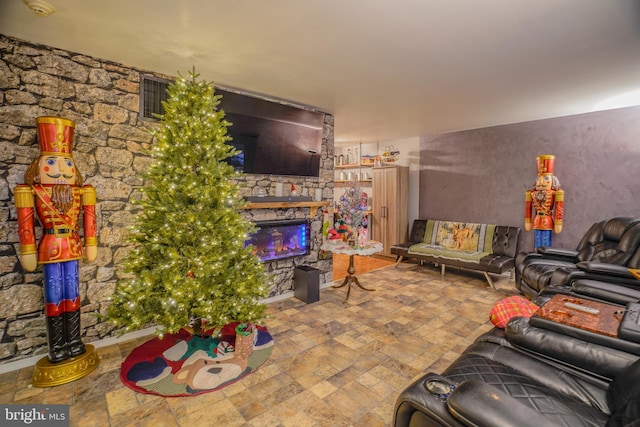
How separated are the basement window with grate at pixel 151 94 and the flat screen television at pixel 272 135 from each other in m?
0.54

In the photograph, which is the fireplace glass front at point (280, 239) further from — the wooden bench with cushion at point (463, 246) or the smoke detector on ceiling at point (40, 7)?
the smoke detector on ceiling at point (40, 7)

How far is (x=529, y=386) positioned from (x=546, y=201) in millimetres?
3745

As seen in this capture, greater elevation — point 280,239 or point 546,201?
point 546,201

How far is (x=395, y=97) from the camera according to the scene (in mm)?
3631

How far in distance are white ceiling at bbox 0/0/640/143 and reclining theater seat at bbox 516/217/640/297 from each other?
1.53 m

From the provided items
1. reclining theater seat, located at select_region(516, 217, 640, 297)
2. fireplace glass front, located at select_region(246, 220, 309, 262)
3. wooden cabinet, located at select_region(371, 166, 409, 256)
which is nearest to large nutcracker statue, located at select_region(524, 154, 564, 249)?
reclining theater seat, located at select_region(516, 217, 640, 297)

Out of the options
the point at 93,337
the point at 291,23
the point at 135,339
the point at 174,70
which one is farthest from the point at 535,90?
the point at 93,337

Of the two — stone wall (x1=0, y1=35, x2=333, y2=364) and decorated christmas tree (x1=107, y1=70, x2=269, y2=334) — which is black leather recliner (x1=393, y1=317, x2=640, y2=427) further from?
stone wall (x1=0, y1=35, x2=333, y2=364)

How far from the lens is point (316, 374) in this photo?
231 cm

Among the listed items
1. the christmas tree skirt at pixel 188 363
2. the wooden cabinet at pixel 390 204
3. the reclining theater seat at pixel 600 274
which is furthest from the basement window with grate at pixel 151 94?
the wooden cabinet at pixel 390 204

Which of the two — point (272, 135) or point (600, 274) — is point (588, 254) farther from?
point (272, 135)

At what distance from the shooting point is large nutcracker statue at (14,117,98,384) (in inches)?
83.6

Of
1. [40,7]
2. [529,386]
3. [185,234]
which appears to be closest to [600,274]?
[529,386]

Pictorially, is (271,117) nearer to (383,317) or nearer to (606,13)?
(383,317)
